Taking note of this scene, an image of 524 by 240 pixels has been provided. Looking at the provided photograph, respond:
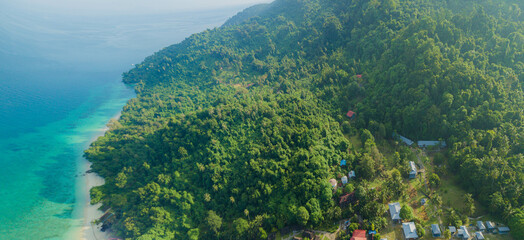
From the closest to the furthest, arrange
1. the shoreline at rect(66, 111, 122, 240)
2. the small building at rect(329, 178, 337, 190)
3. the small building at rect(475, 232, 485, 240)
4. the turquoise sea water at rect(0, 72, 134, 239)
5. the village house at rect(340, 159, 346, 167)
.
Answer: the small building at rect(475, 232, 485, 240)
the small building at rect(329, 178, 337, 190)
the village house at rect(340, 159, 346, 167)
the shoreline at rect(66, 111, 122, 240)
the turquoise sea water at rect(0, 72, 134, 239)

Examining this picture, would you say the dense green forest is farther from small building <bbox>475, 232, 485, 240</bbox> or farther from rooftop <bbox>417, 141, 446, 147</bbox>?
small building <bbox>475, 232, 485, 240</bbox>

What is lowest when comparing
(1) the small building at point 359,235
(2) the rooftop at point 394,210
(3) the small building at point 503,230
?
(3) the small building at point 503,230

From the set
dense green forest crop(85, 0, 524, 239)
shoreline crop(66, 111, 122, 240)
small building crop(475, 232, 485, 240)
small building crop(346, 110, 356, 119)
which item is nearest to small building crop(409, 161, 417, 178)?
dense green forest crop(85, 0, 524, 239)

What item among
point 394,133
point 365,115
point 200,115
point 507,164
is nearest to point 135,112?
Result: point 200,115

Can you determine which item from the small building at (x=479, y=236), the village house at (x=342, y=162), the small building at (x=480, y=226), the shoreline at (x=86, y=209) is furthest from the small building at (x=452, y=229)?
the shoreline at (x=86, y=209)

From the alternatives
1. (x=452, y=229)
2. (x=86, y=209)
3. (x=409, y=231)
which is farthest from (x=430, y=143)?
(x=86, y=209)

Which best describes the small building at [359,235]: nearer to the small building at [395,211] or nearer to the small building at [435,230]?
the small building at [395,211]
